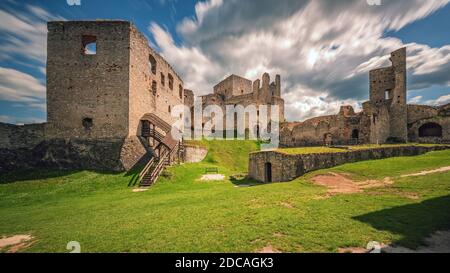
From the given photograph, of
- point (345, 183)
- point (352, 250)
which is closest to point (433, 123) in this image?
point (345, 183)

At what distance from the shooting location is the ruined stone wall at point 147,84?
1708 centimetres

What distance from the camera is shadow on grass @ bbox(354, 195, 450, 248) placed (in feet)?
14.1

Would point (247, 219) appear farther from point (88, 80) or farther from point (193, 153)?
point (193, 153)

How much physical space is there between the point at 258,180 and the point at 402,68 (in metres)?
23.6

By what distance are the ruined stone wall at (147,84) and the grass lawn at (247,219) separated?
29.3ft

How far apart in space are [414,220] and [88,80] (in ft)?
71.6

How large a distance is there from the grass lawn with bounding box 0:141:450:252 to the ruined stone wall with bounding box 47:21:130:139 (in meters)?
6.46

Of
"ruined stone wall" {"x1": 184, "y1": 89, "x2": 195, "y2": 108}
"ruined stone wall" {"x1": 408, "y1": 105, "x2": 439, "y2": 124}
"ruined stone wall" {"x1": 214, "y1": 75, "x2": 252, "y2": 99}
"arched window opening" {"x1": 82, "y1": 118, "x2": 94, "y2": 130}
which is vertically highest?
"ruined stone wall" {"x1": 214, "y1": 75, "x2": 252, "y2": 99}

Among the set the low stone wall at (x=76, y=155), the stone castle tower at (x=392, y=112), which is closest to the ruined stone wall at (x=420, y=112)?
the stone castle tower at (x=392, y=112)

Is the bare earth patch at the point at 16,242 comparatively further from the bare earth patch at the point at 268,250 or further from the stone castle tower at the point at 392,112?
the stone castle tower at the point at 392,112

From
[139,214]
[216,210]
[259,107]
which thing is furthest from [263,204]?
[259,107]

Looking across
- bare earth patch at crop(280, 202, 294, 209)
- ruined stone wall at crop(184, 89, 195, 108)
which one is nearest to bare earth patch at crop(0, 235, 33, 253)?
bare earth patch at crop(280, 202, 294, 209)

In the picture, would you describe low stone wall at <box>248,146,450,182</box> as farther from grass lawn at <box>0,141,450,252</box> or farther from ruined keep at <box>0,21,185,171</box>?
ruined keep at <box>0,21,185,171</box>

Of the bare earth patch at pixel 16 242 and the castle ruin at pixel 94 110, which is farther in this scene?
the castle ruin at pixel 94 110
